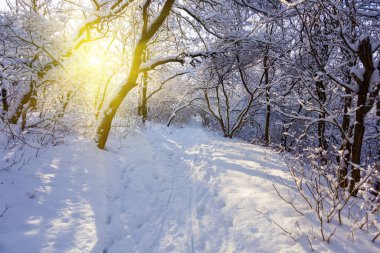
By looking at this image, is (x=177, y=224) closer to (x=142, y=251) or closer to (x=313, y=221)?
(x=142, y=251)

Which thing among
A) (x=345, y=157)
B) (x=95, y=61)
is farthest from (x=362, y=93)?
(x=95, y=61)

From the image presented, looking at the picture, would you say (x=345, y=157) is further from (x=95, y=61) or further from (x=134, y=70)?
(x=95, y=61)

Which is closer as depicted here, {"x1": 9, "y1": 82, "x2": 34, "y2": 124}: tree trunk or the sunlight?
{"x1": 9, "y1": 82, "x2": 34, "y2": 124}: tree trunk

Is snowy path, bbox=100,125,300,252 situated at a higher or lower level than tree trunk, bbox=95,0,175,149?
lower

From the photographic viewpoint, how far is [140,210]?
4.72 meters

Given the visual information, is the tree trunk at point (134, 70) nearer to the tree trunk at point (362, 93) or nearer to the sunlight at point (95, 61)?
the sunlight at point (95, 61)

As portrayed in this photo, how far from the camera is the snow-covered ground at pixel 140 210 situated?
10.8 ft

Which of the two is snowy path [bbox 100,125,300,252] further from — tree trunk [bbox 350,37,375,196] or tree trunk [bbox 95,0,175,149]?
tree trunk [bbox 350,37,375,196]

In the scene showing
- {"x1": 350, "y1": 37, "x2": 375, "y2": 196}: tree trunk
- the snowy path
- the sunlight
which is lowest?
the snowy path

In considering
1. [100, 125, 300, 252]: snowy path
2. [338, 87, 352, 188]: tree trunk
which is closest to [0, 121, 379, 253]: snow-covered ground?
[100, 125, 300, 252]: snowy path

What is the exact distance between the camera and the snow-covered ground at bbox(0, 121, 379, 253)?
10.8ft

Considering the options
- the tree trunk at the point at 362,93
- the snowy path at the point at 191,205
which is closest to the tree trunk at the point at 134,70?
the snowy path at the point at 191,205

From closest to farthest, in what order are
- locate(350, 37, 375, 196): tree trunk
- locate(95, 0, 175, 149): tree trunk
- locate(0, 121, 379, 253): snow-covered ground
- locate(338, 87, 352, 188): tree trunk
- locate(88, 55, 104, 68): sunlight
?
locate(0, 121, 379, 253): snow-covered ground, locate(338, 87, 352, 188): tree trunk, locate(350, 37, 375, 196): tree trunk, locate(95, 0, 175, 149): tree trunk, locate(88, 55, 104, 68): sunlight

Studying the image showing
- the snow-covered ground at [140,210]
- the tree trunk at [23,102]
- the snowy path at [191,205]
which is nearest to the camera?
the snow-covered ground at [140,210]
